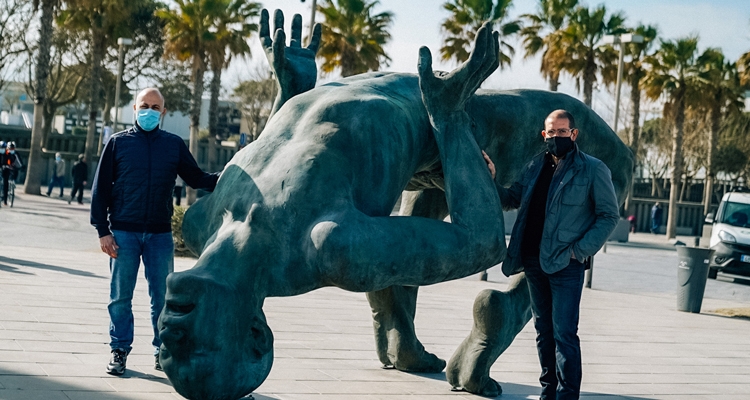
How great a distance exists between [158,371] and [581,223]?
2582mm

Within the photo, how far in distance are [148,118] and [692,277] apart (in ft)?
29.5

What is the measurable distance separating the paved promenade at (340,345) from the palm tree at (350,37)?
18.0m

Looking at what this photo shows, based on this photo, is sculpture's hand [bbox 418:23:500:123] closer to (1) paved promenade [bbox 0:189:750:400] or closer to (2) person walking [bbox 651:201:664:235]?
(1) paved promenade [bbox 0:189:750:400]

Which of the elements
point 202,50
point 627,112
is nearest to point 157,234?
point 202,50

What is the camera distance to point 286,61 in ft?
14.7

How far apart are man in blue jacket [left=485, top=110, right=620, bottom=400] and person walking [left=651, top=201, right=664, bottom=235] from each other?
34.1 meters

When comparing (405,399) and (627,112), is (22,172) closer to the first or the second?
(627,112)

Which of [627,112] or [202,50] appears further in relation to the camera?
[627,112]

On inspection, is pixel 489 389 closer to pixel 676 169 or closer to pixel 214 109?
pixel 214 109

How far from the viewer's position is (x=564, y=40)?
1205 inches

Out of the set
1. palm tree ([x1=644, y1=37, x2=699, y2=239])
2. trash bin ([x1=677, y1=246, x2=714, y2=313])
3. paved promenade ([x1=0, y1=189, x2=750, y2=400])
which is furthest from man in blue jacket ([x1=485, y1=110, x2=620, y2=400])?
palm tree ([x1=644, y1=37, x2=699, y2=239])

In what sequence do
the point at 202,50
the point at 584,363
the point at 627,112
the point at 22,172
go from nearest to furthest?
the point at 584,363 < the point at 202,50 < the point at 22,172 < the point at 627,112

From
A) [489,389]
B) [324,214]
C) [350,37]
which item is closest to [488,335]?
[489,389]

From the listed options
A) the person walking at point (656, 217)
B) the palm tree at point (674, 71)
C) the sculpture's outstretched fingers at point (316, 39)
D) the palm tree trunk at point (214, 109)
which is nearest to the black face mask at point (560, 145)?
the sculpture's outstretched fingers at point (316, 39)
